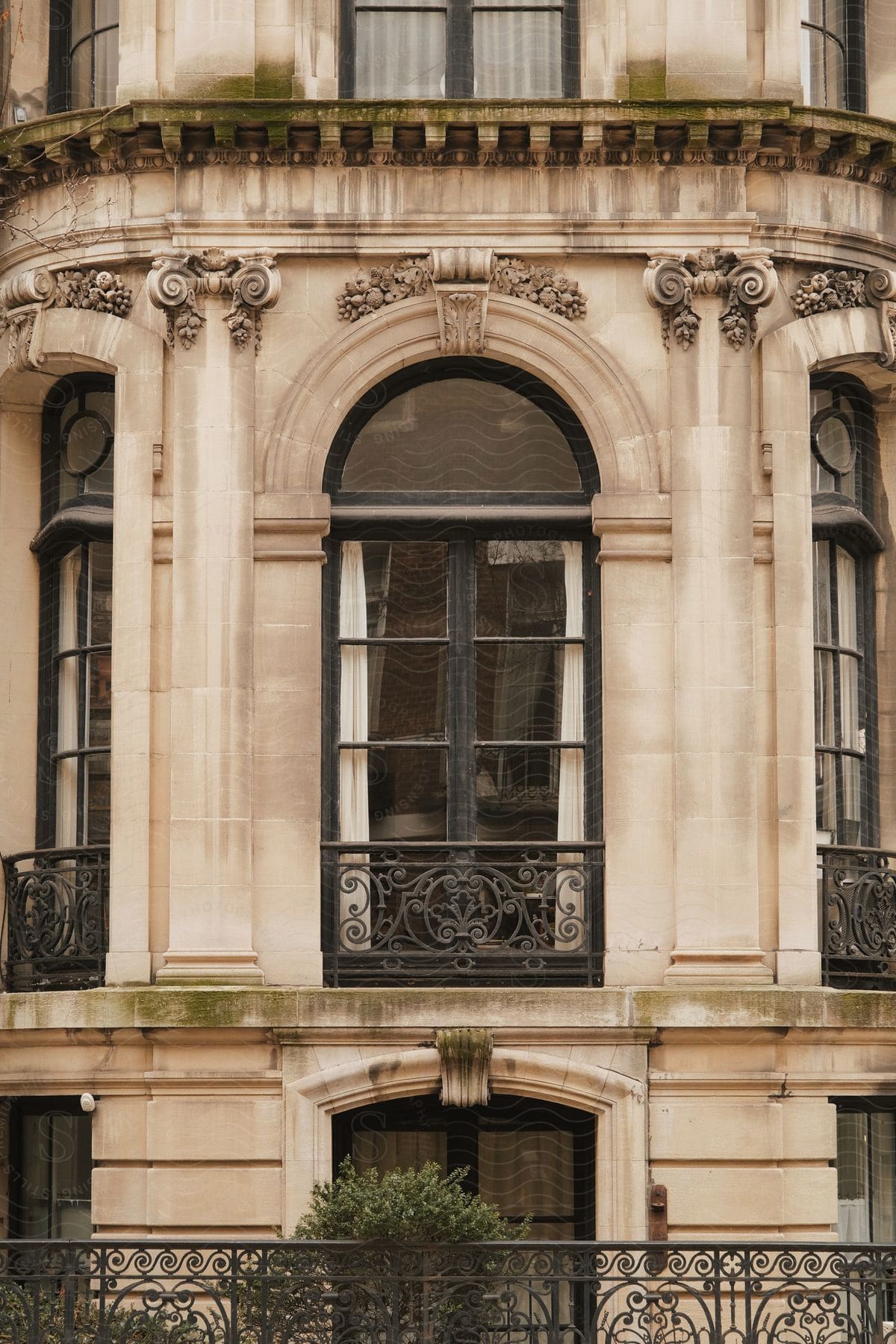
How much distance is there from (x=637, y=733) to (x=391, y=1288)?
4.77 metres

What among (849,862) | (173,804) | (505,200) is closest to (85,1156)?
(173,804)

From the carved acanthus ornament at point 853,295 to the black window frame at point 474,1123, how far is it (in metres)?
6.46

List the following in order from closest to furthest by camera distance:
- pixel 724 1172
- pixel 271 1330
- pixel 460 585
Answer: pixel 271 1330, pixel 724 1172, pixel 460 585

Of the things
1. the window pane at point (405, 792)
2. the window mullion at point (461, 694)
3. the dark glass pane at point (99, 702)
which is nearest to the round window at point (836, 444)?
the window mullion at point (461, 694)

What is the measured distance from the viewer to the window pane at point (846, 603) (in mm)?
19734

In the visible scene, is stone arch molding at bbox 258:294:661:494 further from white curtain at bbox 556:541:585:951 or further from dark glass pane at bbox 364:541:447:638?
dark glass pane at bbox 364:541:447:638

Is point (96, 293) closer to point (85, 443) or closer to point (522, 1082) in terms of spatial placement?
point (85, 443)

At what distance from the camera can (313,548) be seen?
60.6 feet

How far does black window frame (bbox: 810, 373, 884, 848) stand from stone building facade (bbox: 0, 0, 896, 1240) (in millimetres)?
64

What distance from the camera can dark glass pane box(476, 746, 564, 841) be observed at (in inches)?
740

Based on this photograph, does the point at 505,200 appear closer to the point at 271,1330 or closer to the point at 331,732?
the point at 331,732

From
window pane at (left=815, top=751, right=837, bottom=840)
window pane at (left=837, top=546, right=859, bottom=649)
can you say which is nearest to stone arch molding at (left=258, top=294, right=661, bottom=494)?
→ window pane at (left=837, top=546, right=859, bottom=649)

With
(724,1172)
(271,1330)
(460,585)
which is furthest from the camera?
(460,585)

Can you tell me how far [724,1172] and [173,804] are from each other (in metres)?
4.89
